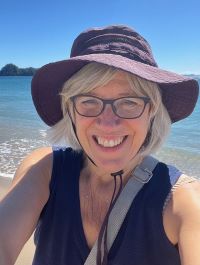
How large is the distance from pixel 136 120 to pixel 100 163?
267 mm

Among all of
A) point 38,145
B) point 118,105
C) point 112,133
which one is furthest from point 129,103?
point 38,145

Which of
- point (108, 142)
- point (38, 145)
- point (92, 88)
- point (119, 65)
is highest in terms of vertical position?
point (119, 65)

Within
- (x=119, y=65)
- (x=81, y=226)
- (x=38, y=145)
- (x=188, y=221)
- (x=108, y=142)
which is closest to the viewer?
(x=188, y=221)

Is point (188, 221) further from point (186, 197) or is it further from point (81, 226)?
point (81, 226)

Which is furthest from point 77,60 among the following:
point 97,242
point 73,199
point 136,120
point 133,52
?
point 97,242

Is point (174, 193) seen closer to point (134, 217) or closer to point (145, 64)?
point (134, 217)

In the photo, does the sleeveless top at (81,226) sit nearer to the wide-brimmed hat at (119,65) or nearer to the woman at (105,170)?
the woman at (105,170)

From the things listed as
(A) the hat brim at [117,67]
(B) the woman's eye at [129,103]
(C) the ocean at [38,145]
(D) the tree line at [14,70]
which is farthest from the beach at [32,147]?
(D) the tree line at [14,70]

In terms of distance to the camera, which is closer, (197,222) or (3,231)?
(197,222)

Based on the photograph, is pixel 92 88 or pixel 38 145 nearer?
pixel 92 88

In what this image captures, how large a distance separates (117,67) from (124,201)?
568 mm

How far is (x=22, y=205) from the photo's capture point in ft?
5.71

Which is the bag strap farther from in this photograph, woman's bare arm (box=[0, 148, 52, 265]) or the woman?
woman's bare arm (box=[0, 148, 52, 265])

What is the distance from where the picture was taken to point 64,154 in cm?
196
